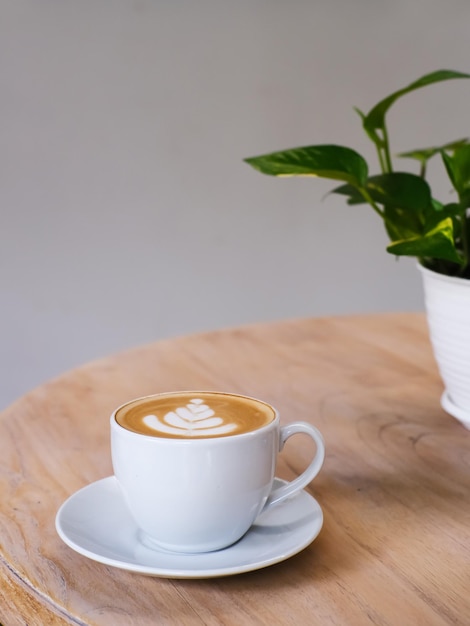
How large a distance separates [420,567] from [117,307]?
1717 mm

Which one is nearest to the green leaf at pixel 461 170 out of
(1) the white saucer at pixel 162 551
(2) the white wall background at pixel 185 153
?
(1) the white saucer at pixel 162 551

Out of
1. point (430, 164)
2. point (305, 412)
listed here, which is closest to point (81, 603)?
point (305, 412)

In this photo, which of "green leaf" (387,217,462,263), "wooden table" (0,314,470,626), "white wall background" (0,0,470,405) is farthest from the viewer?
"white wall background" (0,0,470,405)

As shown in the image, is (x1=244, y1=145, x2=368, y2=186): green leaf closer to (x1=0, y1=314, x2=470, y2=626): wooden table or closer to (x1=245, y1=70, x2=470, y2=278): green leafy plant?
(x1=245, y1=70, x2=470, y2=278): green leafy plant

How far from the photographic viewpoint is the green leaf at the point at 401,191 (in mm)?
688

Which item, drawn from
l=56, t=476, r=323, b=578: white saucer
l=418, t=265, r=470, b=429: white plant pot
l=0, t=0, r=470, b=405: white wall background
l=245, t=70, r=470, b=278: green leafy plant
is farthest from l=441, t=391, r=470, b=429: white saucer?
l=0, t=0, r=470, b=405: white wall background

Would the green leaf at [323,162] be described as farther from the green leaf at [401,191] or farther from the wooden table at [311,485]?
the wooden table at [311,485]

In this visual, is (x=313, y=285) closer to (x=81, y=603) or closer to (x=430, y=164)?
(x=430, y=164)

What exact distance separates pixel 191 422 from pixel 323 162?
276 mm

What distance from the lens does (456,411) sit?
0.71 metres

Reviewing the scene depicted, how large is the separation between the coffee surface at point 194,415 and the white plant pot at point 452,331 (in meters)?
0.22

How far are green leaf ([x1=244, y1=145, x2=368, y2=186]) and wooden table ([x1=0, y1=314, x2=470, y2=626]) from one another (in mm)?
229

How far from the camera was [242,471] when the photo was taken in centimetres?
48

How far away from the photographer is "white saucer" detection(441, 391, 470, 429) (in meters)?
0.71
